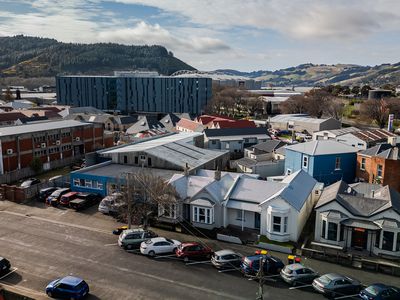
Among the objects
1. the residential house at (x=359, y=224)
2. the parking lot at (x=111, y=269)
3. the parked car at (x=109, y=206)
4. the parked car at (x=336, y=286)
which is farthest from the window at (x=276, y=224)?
the parked car at (x=109, y=206)

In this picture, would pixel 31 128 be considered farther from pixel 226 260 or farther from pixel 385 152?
pixel 385 152

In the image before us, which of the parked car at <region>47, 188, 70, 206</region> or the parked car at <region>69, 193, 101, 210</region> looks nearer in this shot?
the parked car at <region>69, 193, 101, 210</region>

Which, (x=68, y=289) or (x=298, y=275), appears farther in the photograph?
(x=298, y=275)

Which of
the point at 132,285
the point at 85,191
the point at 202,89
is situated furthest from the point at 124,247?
the point at 202,89

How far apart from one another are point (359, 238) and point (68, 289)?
818 inches

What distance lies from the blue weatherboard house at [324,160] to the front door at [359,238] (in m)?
15.5

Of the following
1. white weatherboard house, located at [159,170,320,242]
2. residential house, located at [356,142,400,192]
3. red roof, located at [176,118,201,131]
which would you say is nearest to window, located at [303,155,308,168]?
residential house, located at [356,142,400,192]

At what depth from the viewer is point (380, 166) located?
41.1 meters

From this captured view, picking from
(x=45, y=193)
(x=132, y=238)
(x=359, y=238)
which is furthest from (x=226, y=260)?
(x=45, y=193)

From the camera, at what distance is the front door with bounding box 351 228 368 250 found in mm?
27281

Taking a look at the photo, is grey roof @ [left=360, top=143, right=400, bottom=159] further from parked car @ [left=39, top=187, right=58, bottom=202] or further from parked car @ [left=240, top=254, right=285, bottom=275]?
parked car @ [left=39, top=187, right=58, bottom=202]

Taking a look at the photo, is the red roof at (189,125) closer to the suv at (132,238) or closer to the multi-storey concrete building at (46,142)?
the multi-storey concrete building at (46,142)

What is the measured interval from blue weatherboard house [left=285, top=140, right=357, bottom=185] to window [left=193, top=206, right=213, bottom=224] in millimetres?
17335

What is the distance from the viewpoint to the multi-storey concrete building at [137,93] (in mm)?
123438
